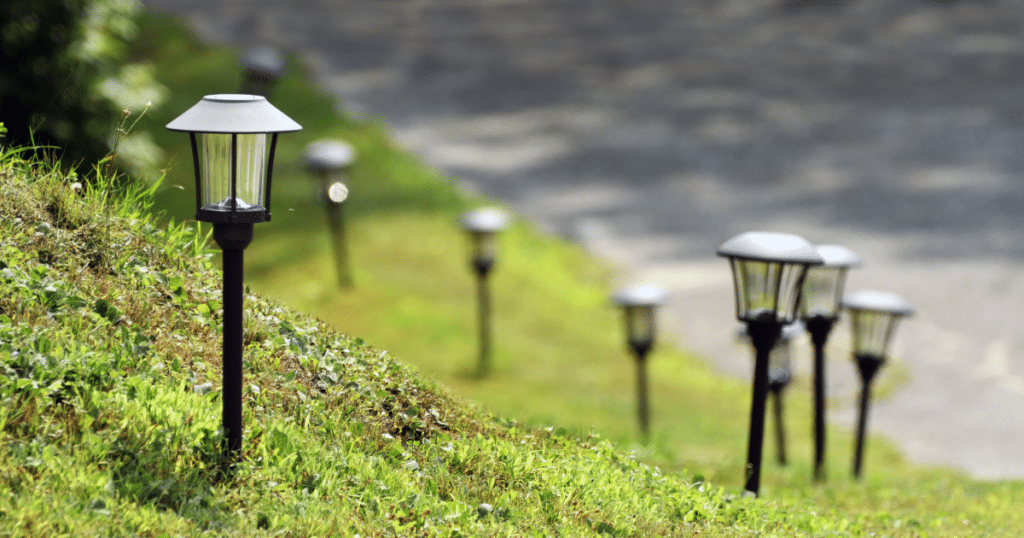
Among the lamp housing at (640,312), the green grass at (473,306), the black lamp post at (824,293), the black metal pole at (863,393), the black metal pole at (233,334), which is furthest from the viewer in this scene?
the green grass at (473,306)

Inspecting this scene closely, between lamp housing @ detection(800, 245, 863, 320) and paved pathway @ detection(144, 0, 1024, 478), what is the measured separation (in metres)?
7.08

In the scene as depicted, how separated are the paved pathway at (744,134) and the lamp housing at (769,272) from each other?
9.85 meters

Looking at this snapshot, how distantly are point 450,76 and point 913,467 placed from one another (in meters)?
27.7

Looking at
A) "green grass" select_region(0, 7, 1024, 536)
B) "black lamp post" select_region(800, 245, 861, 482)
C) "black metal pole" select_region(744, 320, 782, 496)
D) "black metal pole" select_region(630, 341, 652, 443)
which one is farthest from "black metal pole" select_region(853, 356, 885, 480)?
"black metal pole" select_region(744, 320, 782, 496)

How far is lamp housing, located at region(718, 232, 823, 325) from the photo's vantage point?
6.46m

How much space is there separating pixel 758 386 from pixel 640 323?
6993mm

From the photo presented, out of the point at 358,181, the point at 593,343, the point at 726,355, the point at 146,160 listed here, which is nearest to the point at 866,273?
the point at 726,355

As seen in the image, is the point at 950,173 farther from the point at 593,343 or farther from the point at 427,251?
the point at 427,251

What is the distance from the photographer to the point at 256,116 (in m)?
4.73

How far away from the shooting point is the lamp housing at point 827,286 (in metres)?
9.17

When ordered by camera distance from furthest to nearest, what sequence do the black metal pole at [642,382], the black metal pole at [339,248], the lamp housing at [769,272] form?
the black metal pole at [339,248] < the black metal pole at [642,382] < the lamp housing at [769,272]

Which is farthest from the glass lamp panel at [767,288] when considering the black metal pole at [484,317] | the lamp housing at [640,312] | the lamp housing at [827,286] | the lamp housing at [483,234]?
the black metal pole at [484,317]

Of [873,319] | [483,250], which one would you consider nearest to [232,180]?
[873,319]

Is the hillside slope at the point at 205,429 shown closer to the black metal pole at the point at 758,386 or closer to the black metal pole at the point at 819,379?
the black metal pole at the point at 758,386
